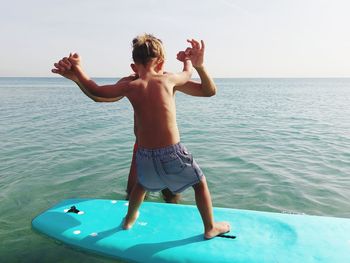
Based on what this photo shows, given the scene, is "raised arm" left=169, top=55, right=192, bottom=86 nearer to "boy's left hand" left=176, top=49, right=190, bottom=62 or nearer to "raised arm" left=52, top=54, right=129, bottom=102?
"boy's left hand" left=176, top=49, right=190, bottom=62

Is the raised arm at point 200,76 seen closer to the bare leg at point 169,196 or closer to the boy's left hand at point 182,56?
the boy's left hand at point 182,56

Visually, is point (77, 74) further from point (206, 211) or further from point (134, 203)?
point (206, 211)

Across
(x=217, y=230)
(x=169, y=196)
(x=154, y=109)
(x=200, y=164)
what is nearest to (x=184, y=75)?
(x=154, y=109)

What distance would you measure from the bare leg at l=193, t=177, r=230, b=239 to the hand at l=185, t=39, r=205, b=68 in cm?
102

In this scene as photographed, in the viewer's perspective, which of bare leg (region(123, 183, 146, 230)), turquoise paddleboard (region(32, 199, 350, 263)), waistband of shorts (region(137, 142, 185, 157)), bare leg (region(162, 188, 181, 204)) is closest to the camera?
waistband of shorts (region(137, 142, 185, 157))

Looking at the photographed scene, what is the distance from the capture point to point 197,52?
285 cm

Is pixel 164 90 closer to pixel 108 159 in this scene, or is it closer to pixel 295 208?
pixel 295 208

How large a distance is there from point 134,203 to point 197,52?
1.57 m

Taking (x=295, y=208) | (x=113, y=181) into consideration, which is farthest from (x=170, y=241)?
(x=113, y=181)

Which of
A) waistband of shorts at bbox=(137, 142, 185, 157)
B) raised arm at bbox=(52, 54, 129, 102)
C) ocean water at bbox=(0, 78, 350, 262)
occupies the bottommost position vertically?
ocean water at bbox=(0, 78, 350, 262)

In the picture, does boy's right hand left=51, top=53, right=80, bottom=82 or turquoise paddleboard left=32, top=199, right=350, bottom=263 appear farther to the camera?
turquoise paddleboard left=32, top=199, right=350, bottom=263

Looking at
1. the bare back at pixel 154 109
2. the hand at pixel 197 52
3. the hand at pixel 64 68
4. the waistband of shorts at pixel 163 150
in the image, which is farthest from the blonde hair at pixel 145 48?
the waistband of shorts at pixel 163 150

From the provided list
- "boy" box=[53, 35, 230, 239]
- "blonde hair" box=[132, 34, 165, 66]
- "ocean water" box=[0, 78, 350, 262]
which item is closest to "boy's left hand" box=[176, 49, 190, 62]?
"boy" box=[53, 35, 230, 239]

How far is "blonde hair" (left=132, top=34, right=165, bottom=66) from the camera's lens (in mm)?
2711
